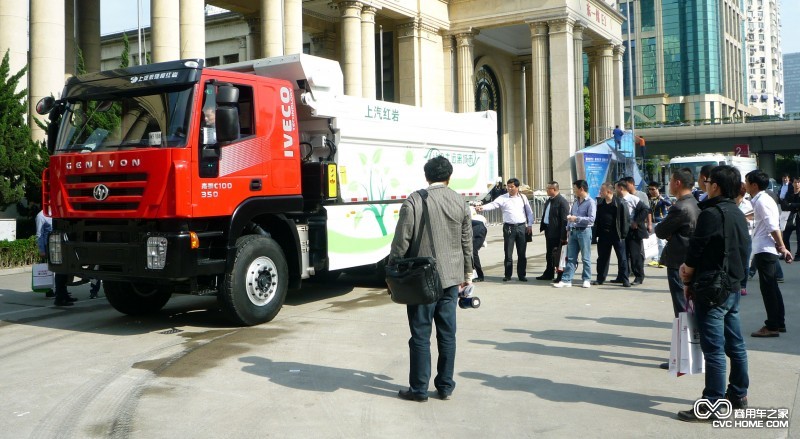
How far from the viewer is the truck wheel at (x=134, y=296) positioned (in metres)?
10.3

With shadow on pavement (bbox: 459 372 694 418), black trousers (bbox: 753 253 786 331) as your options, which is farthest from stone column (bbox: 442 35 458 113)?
shadow on pavement (bbox: 459 372 694 418)

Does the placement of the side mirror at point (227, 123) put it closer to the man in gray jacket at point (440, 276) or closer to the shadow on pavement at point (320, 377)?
the shadow on pavement at point (320, 377)

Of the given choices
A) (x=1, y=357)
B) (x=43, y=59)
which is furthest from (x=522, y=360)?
(x=43, y=59)

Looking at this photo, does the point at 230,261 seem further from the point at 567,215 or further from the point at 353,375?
the point at 567,215

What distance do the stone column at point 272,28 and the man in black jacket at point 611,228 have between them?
15343 mm

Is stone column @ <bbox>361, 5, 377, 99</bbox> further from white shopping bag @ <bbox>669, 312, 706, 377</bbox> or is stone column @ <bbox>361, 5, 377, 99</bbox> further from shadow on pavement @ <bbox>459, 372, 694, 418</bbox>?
white shopping bag @ <bbox>669, 312, 706, 377</bbox>

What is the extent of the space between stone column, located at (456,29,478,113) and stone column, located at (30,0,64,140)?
828 inches

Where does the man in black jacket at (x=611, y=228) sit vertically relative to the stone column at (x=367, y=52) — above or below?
below

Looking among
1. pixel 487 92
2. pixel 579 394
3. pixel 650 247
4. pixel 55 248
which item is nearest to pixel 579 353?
pixel 579 394

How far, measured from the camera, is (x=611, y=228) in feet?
→ 42.3

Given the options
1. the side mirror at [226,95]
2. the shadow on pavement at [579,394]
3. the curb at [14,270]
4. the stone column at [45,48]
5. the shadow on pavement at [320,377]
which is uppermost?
the stone column at [45,48]

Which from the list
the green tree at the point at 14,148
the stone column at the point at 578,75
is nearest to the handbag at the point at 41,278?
the green tree at the point at 14,148

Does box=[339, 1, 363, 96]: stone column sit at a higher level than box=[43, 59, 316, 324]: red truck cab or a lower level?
higher

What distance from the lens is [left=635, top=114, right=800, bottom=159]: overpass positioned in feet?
220
